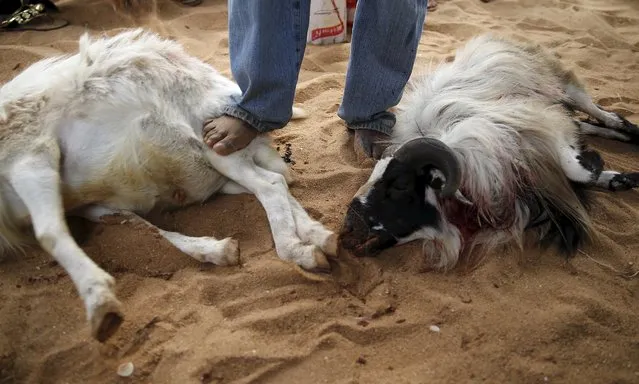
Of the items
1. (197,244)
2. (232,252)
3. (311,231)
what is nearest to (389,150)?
(311,231)

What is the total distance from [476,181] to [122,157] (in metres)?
1.82

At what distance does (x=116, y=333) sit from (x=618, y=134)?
3433 millimetres

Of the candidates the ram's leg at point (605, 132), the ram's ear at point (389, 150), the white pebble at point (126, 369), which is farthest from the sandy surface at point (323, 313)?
the ram's leg at point (605, 132)

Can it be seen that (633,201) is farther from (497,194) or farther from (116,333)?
(116,333)

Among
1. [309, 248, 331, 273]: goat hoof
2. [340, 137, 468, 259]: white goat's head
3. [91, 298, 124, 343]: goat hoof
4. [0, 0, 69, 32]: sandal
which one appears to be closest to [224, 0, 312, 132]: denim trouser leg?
[340, 137, 468, 259]: white goat's head

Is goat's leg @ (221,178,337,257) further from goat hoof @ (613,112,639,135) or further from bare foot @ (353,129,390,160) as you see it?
goat hoof @ (613,112,639,135)

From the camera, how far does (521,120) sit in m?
2.83

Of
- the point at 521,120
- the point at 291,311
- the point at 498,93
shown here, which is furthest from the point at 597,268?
the point at 291,311

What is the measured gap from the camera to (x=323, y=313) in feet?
7.26

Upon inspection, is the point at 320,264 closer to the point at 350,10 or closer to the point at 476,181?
the point at 476,181

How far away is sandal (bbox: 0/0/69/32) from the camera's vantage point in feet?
15.8

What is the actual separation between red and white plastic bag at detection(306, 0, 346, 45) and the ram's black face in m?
2.57

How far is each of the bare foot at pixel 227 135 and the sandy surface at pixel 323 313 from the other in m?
0.32

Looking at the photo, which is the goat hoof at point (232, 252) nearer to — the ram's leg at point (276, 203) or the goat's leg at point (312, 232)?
the ram's leg at point (276, 203)
